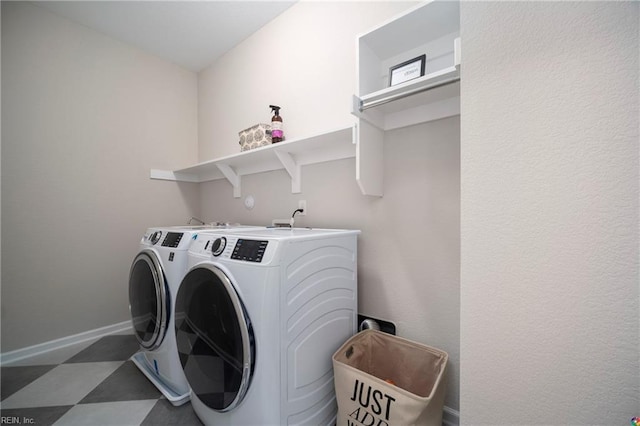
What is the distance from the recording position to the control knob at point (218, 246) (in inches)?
43.4

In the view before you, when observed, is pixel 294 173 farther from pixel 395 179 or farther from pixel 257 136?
pixel 395 179

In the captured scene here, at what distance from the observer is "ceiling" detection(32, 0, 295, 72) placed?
1887 mm

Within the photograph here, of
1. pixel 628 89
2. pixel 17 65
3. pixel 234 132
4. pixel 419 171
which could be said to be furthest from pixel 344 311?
pixel 17 65

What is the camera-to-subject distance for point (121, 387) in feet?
4.96

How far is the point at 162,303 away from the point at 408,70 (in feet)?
5.87

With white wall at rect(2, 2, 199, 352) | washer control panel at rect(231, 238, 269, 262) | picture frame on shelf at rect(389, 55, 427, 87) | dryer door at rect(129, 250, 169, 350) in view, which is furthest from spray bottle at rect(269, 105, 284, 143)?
white wall at rect(2, 2, 199, 352)

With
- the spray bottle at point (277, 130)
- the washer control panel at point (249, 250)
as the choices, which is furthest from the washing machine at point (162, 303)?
the spray bottle at point (277, 130)

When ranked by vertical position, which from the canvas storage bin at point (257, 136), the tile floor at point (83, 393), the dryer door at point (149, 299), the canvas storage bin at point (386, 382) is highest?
the canvas storage bin at point (257, 136)

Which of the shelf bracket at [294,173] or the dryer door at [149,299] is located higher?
the shelf bracket at [294,173]

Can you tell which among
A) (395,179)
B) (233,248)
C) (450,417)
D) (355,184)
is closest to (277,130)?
(355,184)

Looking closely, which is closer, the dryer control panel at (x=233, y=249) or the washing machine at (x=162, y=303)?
the dryer control panel at (x=233, y=249)

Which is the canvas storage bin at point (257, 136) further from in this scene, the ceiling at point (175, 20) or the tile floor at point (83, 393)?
the tile floor at point (83, 393)

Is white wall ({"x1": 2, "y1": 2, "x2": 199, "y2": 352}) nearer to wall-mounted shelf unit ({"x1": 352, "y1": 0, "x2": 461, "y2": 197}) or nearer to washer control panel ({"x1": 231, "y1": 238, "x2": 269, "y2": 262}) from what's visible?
washer control panel ({"x1": 231, "y1": 238, "x2": 269, "y2": 262})

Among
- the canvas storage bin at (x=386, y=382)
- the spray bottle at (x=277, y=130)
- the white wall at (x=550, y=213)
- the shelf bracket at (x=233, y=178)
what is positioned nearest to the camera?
the white wall at (x=550, y=213)
